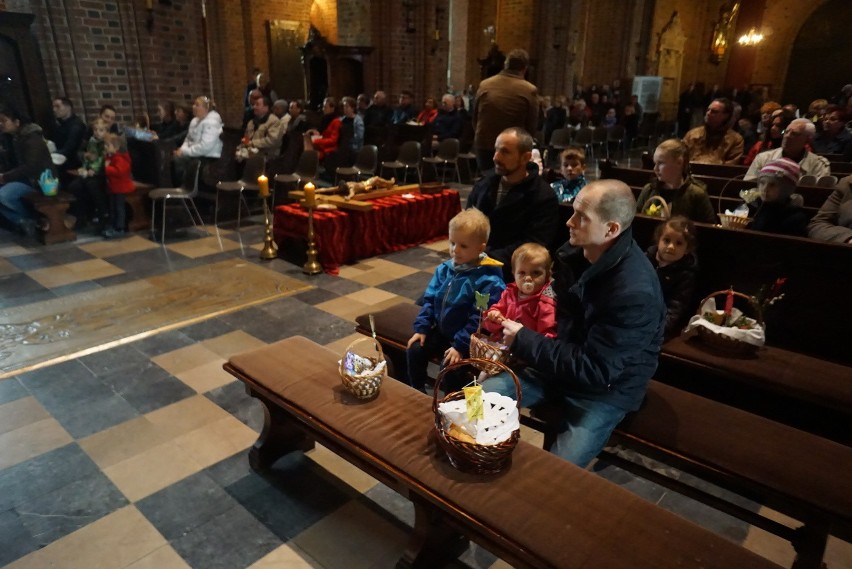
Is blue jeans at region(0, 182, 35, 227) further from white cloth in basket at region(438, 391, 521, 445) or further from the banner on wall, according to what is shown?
the banner on wall

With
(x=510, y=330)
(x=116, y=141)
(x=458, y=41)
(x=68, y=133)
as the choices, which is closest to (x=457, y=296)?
(x=510, y=330)

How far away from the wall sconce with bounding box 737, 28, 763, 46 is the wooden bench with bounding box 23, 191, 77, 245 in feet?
70.2

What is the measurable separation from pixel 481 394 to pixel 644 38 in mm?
21056

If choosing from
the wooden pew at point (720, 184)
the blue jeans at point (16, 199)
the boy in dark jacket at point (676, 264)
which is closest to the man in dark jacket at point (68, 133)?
the blue jeans at point (16, 199)

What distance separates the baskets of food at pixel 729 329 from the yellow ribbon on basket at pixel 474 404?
1548 mm

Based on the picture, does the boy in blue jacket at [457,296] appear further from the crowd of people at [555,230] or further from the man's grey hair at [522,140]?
the man's grey hair at [522,140]

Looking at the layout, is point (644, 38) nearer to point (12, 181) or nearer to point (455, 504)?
point (12, 181)

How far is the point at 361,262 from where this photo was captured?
6.21 metres

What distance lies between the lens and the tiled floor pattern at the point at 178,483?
2307mm

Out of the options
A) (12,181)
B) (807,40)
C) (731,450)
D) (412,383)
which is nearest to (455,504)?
(731,450)

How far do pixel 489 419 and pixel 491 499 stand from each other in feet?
0.82

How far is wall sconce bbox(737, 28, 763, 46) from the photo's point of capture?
19.3 metres

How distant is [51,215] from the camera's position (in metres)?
6.42

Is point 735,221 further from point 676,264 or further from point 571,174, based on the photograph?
point 571,174
